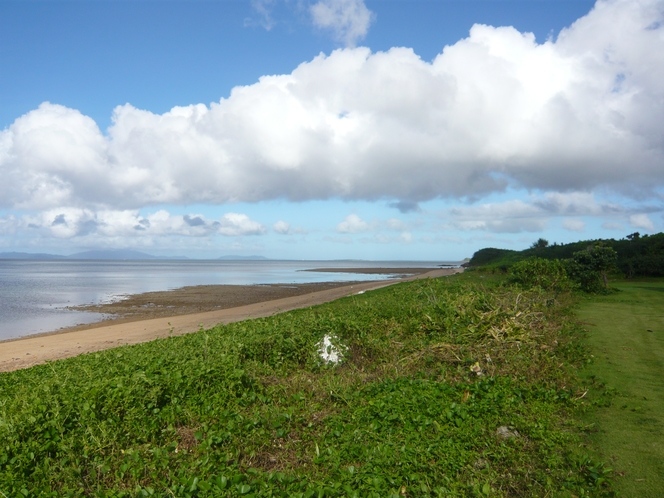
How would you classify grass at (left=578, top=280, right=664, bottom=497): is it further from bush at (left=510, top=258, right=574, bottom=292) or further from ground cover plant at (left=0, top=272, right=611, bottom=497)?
bush at (left=510, top=258, right=574, bottom=292)

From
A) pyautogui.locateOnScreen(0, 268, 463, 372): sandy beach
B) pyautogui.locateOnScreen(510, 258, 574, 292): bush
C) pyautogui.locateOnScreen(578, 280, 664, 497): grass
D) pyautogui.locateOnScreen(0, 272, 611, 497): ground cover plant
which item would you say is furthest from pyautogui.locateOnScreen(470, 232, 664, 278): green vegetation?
pyautogui.locateOnScreen(0, 272, 611, 497): ground cover plant

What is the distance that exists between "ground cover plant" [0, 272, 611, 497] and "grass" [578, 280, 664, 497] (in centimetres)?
32

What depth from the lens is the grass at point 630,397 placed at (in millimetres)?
4715

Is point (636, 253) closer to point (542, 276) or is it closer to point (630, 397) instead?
point (542, 276)

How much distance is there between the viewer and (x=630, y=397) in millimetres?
6816

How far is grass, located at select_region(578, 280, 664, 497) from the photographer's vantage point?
4715 millimetres

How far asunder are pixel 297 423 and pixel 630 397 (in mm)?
4720

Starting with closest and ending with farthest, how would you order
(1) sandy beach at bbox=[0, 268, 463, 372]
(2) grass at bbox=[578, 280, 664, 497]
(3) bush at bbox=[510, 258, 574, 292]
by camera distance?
1. (2) grass at bbox=[578, 280, 664, 497]
2. (1) sandy beach at bbox=[0, 268, 463, 372]
3. (3) bush at bbox=[510, 258, 574, 292]

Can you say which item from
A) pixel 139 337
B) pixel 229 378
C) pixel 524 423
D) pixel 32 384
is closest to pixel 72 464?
pixel 229 378

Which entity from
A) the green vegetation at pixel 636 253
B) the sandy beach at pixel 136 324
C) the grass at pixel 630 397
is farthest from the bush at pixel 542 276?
the sandy beach at pixel 136 324

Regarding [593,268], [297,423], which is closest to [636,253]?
[593,268]

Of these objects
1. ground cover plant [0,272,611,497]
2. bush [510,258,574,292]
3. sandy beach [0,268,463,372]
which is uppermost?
bush [510,258,574,292]

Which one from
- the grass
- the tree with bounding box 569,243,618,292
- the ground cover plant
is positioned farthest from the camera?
the tree with bounding box 569,243,618,292

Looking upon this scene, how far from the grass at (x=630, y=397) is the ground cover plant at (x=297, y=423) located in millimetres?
324
